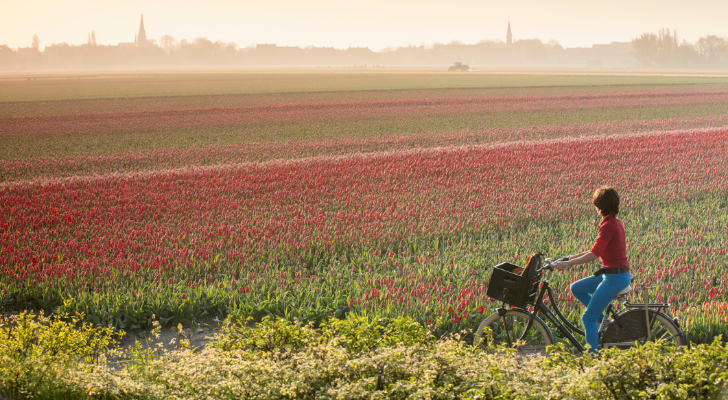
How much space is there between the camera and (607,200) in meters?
4.81

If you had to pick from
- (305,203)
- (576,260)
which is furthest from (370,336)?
(305,203)

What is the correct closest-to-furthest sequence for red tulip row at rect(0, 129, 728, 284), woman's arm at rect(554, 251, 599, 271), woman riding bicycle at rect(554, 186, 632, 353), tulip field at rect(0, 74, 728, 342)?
woman riding bicycle at rect(554, 186, 632, 353) < woman's arm at rect(554, 251, 599, 271) < tulip field at rect(0, 74, 728, 342) < red tulip row at rect(0, 129, 728, 284)

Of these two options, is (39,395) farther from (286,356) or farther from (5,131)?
(5,131)

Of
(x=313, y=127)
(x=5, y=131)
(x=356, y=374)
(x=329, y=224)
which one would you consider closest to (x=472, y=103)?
(x=313, y=127)

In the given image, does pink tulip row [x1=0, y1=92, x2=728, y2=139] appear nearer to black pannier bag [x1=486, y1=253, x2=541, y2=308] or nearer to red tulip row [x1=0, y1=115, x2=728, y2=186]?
red tulip row [x1=0, y1=115, x2=728, y2=186]

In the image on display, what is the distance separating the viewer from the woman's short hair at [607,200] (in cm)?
479

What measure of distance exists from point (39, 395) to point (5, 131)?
3483 centimetres

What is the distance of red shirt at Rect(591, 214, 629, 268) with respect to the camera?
4.85m

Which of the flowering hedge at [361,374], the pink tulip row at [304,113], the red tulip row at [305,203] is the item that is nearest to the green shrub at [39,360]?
the flowering hedge at [361,374]

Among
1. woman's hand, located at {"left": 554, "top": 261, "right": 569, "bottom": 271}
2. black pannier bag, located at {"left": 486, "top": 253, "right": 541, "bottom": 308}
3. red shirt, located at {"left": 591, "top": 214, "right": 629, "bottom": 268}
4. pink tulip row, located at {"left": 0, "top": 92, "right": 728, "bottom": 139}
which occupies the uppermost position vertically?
pink tulip row, located at {"left": 0, "top": 92, "right": 728, "bottom": 139}

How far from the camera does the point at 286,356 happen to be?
4625mm

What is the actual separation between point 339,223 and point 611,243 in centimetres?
683

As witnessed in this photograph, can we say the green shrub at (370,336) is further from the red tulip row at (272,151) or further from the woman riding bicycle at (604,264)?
the red tulip row at (272,151)

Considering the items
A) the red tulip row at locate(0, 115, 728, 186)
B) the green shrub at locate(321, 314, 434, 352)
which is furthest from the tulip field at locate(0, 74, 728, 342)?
the green shrub at locate(321, 314, 434, 352)
